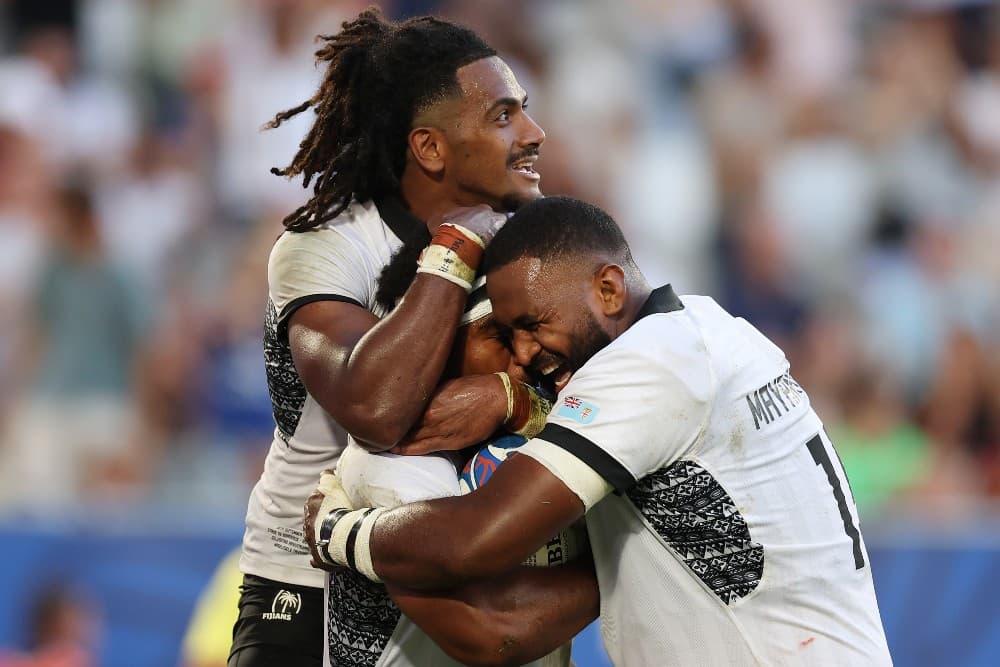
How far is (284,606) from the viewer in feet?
13.7

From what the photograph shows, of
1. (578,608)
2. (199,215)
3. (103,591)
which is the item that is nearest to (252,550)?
(578,608)

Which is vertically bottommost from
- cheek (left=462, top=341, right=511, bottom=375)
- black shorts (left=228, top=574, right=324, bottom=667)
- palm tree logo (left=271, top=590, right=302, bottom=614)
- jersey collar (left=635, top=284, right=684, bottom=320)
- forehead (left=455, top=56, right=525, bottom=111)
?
black shorts (left=228, top=574, right=324, bottom=667)

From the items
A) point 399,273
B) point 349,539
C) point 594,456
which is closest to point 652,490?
point 594,456

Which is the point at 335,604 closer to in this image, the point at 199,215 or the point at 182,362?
the point at 182,362

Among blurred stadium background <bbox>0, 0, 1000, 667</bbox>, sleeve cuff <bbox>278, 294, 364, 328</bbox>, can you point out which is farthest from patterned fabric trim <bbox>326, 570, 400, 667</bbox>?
blurred stadium background <bbox>0, 0, 1000, 667</bbox>

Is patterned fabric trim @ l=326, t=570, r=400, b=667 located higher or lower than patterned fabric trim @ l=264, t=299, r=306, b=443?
lower

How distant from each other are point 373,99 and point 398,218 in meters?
0.38

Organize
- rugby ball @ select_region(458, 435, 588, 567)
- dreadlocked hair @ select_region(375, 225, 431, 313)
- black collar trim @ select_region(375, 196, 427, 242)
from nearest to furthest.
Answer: rugby ball @ select_region(458, 435, 588, 567) < dreadlocked hair @ select_region(375, 225, 431, 313) < black collar trim @ select_region(375, 196, 427, 242)

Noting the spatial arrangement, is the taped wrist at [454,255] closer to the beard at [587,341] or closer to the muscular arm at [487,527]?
the beard at [587,341]

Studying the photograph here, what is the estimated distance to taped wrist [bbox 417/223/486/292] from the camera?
353 centimetres

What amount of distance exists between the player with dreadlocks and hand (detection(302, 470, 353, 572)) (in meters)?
0.14

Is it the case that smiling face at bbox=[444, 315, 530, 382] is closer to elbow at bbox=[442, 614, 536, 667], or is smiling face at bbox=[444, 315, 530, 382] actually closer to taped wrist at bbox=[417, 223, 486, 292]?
taped wrist at bbox=[417, 223, 486, 292]

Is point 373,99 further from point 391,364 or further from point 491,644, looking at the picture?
point 491,644

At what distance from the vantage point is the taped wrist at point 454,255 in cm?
353
